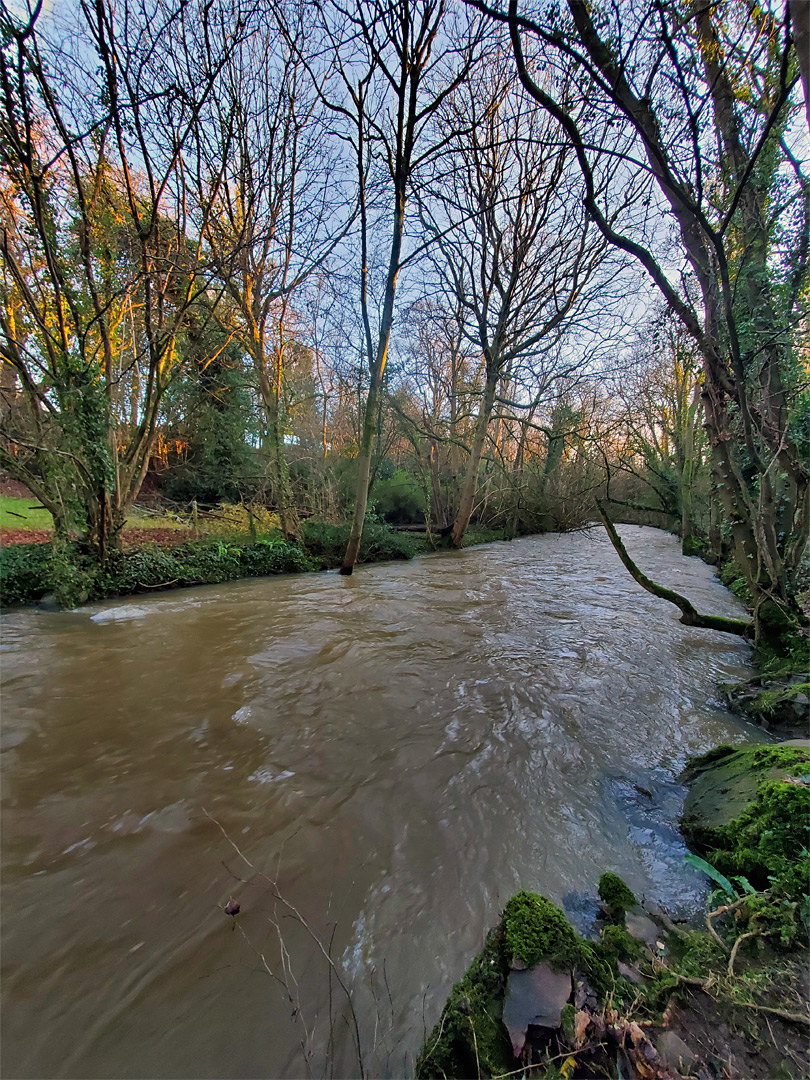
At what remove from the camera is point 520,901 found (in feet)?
Answer: 5.70

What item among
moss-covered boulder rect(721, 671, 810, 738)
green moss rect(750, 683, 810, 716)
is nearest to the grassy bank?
moss-covered boulder rect(721, 671, 810, 738)

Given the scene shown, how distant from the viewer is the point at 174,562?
28.7 ft

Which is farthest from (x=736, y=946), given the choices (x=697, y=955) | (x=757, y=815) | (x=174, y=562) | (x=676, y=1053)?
(x=174, y=562)

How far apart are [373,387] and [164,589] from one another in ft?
21.1

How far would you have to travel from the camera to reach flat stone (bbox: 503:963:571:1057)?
129 centimetres

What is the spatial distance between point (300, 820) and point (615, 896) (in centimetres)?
181

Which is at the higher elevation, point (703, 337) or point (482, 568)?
point (703, 337)

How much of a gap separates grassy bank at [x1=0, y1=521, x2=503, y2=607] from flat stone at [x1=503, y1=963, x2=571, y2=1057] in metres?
8.33

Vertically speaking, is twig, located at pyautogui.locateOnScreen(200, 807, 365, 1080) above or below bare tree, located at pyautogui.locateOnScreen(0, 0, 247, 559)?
below

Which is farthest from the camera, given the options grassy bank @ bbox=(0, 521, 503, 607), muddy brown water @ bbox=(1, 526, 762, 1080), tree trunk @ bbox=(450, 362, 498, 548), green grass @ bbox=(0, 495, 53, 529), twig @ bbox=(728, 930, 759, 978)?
tree trunk @ bbox=(450, 362, 498, 548)

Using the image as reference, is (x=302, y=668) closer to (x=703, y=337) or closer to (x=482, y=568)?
(x=703, y=337)

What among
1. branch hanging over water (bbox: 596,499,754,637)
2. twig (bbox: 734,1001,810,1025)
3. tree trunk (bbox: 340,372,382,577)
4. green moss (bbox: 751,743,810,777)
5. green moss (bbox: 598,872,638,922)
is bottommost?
Result: green moss (bbox: 598,872,638,922)

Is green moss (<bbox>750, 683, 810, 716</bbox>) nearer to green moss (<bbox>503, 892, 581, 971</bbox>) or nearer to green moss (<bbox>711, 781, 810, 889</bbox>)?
green moss (<bbox>711, 781, 810, 889</bbox>)

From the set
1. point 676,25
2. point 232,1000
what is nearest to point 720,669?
point 232,1000
